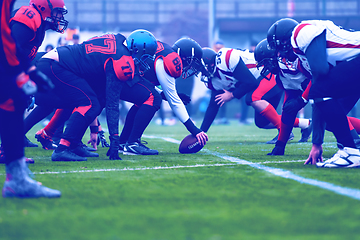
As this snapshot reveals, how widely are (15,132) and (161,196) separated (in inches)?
38.2

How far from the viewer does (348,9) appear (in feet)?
85.8

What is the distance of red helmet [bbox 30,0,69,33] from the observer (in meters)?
4.43

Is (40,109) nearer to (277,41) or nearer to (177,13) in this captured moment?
(277,41)

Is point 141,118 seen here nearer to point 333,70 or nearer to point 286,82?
point 286,82

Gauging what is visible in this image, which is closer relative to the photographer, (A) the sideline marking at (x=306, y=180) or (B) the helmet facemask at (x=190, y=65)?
(A) the sideline marking at (x=306, y=180)

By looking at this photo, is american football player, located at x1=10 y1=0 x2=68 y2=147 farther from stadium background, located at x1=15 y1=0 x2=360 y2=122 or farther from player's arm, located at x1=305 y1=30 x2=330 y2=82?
stadium background, located at x1=15 y1=0 x2=360 y2=122

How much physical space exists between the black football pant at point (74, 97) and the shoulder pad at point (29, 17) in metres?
0.40

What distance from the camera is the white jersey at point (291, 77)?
495 centimetres

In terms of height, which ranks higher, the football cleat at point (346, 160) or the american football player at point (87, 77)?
the american football player at point (87, 77)

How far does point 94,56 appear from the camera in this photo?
448cm

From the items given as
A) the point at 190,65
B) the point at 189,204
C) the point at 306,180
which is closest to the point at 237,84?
the point at 190,65

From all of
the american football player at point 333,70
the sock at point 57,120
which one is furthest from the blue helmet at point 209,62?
the american football player at point 333,70

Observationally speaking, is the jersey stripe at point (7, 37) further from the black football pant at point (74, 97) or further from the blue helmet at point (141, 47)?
the blue helmet at point (141, 47)

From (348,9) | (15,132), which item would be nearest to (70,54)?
(15,132)
